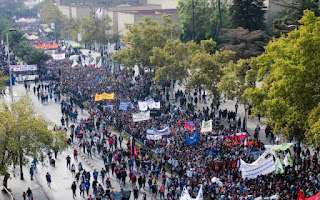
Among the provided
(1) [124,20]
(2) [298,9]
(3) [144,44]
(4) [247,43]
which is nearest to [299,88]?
(2) [298,9]

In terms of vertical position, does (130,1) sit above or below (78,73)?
above

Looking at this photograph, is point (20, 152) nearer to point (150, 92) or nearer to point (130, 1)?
point (150, 92)

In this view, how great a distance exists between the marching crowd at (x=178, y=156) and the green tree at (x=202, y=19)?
24525 millimetres

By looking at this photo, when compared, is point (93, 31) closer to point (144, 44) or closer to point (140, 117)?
point (144, 44)

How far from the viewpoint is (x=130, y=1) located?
5212 inches

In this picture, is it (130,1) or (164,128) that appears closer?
(164,128)

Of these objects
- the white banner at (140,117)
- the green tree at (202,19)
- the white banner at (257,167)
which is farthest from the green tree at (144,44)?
the white banner at (257,167)

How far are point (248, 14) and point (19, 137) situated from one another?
41.5 meters

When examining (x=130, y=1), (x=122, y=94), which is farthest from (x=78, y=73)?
(x=130, y=1)

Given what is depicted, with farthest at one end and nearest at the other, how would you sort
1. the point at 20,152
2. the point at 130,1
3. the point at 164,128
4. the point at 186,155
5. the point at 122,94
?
1. the point at 130,1
2. the point at 122,94
3. the point at 164,128
4. the point at 186,155
5. the point at 20,152

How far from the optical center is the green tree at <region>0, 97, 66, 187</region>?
2495 centimetres

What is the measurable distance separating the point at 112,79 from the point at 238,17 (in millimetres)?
19946

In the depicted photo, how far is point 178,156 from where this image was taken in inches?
1106

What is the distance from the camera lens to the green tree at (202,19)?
218 feet
